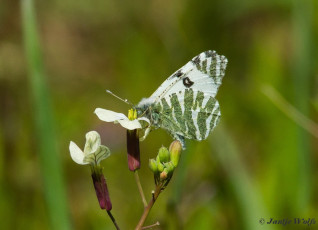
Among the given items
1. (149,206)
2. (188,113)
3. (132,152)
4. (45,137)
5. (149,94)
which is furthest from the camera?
(149,94)

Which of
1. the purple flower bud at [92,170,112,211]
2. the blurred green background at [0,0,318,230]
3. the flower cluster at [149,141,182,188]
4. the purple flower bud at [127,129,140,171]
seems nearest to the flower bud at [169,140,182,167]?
the flower cluster at [149,141,182,188]

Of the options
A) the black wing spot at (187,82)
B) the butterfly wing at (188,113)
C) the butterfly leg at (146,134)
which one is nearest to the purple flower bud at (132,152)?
the butterfly leg at (146,134)

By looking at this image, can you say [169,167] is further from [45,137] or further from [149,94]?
[149,94]

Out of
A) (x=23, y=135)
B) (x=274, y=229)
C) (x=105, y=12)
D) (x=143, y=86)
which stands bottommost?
(x=274, y=229)

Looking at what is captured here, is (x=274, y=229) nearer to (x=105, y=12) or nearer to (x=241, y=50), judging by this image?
(x=241, y=50)

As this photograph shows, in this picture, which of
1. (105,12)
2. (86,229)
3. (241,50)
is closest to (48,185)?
(86,229)

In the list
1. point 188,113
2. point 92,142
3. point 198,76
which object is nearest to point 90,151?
point 92,142
